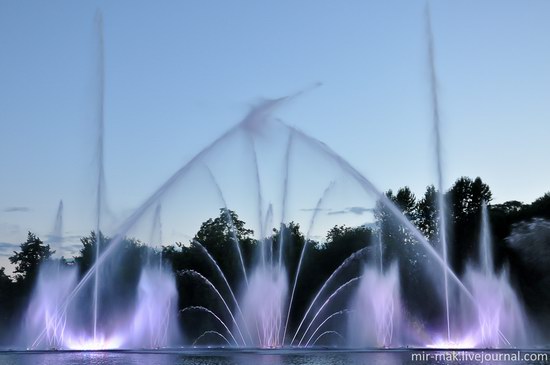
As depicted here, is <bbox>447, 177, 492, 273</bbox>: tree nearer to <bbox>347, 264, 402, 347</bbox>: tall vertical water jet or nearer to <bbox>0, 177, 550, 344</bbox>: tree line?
<bbox>0, 177, 550, 344</bbox>: tree line

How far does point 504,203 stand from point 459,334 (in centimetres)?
4633

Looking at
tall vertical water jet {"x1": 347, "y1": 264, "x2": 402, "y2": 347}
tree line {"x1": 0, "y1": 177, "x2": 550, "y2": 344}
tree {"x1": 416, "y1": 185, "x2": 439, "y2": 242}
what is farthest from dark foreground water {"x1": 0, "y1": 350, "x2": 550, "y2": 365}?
tree {"x1": 416, "y1": 185, "x2": 439, "y2": 242}

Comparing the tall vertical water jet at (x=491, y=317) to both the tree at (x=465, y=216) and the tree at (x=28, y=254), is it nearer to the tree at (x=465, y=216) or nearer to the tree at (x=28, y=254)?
the tree at (x=465, y=216)

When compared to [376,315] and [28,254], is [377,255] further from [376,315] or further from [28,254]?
[28,254]

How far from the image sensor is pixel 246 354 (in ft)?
117

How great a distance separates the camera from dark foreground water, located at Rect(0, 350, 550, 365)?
30.5 meters

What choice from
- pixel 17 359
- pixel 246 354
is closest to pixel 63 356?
pixel 17 359

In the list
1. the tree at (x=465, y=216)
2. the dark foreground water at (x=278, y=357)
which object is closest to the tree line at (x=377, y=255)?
the tree at (x=465, y=216)

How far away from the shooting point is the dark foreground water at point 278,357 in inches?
1200

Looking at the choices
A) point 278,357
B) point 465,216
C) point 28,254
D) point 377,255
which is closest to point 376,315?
point 278,357

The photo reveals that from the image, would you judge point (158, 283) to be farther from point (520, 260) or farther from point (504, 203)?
point (504, 203)

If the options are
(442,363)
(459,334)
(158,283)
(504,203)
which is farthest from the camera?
(504,203)

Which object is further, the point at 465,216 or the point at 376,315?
the point at 465,216

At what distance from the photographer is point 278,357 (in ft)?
109
